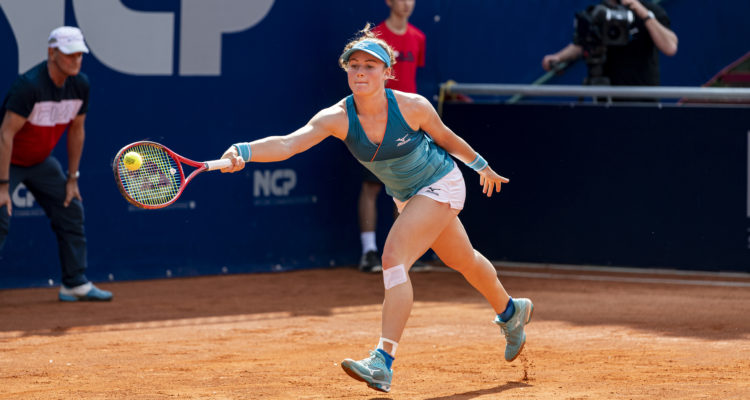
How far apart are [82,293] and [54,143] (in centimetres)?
113

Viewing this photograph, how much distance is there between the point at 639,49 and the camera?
9594 millimetres

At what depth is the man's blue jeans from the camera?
7754 mm

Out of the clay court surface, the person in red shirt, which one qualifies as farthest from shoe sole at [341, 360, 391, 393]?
the person in red shirt

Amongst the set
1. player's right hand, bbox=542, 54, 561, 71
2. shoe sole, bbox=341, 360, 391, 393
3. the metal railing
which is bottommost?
shoe sole, bbox=341, 360, 391, 393

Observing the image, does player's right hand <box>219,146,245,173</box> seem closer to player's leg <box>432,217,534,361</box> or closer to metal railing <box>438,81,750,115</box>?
player's leg <box>432,217,534,361</box>

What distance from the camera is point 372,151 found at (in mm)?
5328

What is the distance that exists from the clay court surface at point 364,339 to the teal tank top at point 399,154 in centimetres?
102

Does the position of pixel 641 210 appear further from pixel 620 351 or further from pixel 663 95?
pixel 620 351

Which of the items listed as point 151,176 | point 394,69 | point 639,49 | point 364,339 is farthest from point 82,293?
point 639,49

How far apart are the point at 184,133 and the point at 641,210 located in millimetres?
3869

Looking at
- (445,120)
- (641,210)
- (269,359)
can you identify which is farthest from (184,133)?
(641,210)

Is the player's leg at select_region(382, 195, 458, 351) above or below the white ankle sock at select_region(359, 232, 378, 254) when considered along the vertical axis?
above

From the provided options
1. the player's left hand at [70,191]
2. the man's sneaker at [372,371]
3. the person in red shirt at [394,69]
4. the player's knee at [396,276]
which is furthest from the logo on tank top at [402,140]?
the person in red shirt at [394,69]

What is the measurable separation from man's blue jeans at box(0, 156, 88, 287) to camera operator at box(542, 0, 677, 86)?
448 centimetres
